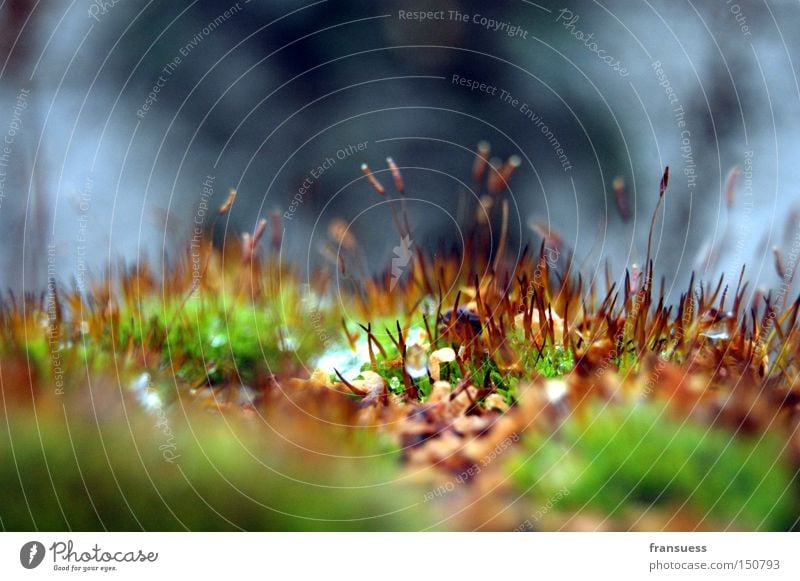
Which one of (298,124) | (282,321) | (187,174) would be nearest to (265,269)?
(282,321)

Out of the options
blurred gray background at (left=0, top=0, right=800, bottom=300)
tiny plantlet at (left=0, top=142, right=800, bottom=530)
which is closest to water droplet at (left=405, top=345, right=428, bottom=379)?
tiny plantlet at (left=0, top=142, right=800, bottom=530)

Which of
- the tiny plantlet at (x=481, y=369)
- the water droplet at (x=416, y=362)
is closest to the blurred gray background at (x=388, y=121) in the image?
the tiny plantlet at (x=481, y=369)

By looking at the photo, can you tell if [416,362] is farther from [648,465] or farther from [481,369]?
[648,465]

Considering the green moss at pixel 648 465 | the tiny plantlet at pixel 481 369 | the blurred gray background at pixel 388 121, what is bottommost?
the green moss at pixel 648 465

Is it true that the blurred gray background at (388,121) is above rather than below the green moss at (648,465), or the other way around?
above

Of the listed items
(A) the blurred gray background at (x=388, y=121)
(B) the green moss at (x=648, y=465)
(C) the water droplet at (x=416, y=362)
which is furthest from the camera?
(A) the blurred gray background at (x=388, y=121)

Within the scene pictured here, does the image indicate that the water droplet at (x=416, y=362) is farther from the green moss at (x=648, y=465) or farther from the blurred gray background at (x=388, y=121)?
the blurred gray background at (x=388, y=121)

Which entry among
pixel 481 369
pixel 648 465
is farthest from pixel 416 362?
pixel 648 465

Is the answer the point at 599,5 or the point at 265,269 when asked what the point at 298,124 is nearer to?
the point at 265,269
